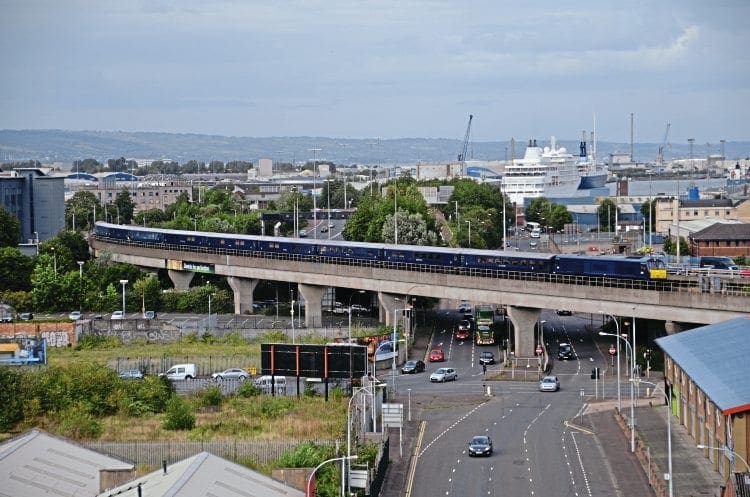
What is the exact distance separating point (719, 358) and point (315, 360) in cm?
1704

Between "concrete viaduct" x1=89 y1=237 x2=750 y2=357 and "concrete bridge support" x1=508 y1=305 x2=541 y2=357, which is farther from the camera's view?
"concrete bridge support" x1=508 y1=305 x2=541 y2=357

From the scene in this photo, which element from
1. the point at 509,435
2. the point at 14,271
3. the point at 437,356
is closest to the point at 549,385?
the point at 509,435

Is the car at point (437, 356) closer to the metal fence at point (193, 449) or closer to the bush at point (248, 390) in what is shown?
the bush at point (248, 390)

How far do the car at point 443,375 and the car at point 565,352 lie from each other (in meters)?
8.64

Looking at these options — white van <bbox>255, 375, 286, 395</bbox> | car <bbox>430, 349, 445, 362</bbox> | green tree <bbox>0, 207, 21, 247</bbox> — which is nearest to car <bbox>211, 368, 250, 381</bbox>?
white van <bbox>255, 375, 286, 395</bbox>

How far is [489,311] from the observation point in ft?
295

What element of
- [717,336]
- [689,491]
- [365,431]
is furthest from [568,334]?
[689,491]

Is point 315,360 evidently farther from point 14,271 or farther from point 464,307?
point 14,271

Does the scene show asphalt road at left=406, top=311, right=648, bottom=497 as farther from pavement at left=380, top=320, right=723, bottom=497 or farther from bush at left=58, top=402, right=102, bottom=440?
bush at left=58, top=402, right=102, bottom=440

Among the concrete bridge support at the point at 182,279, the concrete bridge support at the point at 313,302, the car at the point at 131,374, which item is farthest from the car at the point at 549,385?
the concrete bridge support at the point at 182,279

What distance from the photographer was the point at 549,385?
2844 inches

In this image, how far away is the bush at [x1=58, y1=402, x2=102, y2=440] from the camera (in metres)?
55.2

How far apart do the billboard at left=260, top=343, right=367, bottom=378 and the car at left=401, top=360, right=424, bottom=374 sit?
18.4 metres

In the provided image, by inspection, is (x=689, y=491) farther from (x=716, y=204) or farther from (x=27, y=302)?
(x=716, y=204)
